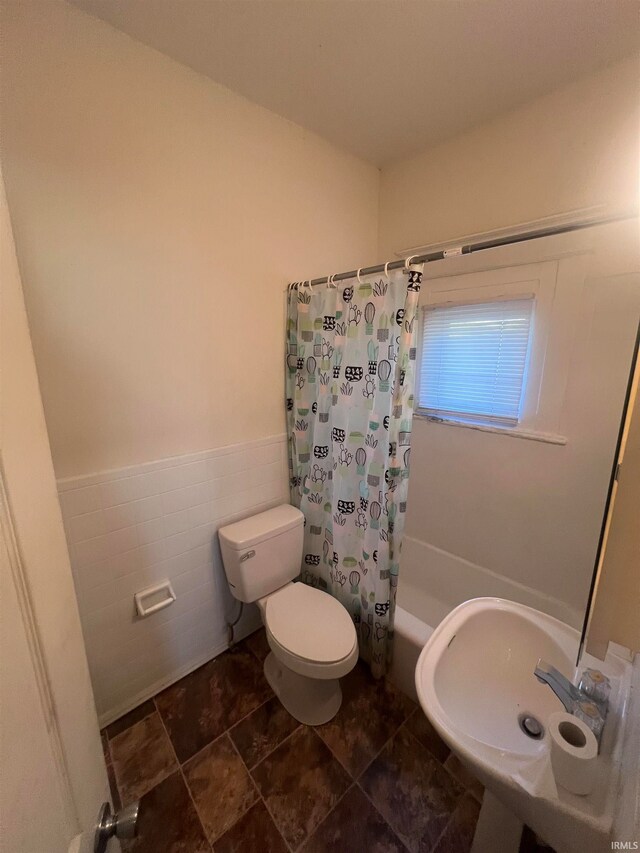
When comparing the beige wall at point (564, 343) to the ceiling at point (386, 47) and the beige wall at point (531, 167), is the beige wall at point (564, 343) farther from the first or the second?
the ceiling at point (386, 47)

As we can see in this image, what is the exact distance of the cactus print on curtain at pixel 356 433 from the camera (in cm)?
137

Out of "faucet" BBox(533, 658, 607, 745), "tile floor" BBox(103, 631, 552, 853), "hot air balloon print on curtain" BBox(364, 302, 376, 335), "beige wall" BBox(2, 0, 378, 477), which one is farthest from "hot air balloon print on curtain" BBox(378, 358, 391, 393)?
"tile floor" BBox(103, 631, 552, 853)

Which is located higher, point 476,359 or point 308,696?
point 476,359

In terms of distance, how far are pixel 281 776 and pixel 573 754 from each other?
115cm

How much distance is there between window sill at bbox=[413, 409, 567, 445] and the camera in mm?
1586

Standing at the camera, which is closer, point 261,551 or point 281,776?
point 281,776

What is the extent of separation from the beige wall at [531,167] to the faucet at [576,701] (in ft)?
5.32

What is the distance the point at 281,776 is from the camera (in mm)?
1260

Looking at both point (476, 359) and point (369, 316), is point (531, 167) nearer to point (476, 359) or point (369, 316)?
point (476, 359)

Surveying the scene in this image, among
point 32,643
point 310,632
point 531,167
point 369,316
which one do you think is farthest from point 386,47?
point 310,632

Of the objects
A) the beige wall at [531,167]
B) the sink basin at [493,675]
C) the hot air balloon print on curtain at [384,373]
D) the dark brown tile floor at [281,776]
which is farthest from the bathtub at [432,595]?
the beige wall at [531,167]

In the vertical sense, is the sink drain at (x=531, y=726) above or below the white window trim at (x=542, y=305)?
below

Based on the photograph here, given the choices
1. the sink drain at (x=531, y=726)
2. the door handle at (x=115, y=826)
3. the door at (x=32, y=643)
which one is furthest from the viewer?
the sink drain at (x=531, y=726)

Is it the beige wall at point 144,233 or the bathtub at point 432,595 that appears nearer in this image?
the beige wall at point 144,233
